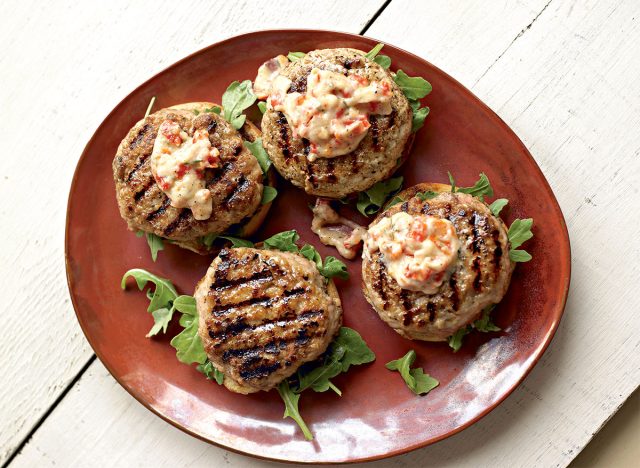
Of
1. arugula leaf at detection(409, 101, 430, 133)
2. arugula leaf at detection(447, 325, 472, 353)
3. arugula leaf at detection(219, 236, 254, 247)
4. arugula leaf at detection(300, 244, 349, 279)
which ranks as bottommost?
arugula leaf at detection(219, 236, 254, 247)

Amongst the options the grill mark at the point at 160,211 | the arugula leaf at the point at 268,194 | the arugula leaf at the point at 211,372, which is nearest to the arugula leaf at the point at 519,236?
the arugula leaf at the point at 268,194

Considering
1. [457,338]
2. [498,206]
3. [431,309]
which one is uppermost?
[498,206]

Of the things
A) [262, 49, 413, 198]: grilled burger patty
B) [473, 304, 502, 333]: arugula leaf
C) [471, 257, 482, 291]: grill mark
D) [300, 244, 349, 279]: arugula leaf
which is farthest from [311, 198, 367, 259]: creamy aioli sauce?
[473, 304, 502, 333]: arugula leaf

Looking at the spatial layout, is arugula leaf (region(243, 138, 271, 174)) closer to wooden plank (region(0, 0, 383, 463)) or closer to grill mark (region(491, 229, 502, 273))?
wooden plank (region(0, 0, 383, 463))

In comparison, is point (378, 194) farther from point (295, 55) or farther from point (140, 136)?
point (140, 136)

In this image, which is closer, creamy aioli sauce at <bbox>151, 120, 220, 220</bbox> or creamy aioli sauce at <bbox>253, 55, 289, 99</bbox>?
creamy aioli sauce at <bbox>151, 120, 220, 220</bbox>

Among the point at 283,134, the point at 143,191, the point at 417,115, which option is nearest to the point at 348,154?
the point at 283,134

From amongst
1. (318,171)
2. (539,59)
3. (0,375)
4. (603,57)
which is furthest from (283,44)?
(0,375)
